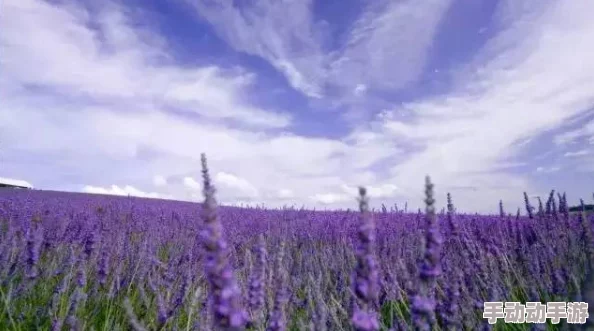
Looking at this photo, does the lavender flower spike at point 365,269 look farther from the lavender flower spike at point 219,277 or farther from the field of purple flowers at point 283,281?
the lavender flower spike at point 219,277

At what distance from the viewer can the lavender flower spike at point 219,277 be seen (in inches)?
36.4

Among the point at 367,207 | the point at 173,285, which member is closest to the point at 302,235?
the point at 173,285

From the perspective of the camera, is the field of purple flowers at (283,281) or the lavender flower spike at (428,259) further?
the lavender flower spike at (428,259)

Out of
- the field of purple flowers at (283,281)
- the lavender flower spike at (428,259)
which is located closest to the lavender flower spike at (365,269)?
the field of purple flowers at (283,281)

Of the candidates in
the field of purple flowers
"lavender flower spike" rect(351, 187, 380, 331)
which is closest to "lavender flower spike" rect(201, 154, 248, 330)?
the field of purple flowers

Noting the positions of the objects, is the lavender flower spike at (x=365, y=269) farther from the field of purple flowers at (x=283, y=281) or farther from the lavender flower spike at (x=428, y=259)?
the lavender flower spike at (x=428, y=259)

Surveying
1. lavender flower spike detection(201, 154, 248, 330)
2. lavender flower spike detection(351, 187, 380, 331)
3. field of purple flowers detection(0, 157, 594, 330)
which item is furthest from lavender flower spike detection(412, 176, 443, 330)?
lavender flower spike detection(201, 154, 248, 330)

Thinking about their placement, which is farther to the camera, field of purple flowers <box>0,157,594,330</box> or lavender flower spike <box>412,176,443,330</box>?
lavender flower spike <box>412,176,443,330</box>

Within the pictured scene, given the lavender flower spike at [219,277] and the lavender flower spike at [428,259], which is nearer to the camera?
the lavender flower spike at [219,277]

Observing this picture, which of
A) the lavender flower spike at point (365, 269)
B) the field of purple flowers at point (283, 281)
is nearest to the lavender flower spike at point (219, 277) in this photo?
the field of purple flowers at point (283, 281)

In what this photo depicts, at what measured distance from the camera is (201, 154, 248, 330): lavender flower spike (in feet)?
3.04

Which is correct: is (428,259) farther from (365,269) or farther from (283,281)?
(283,281)

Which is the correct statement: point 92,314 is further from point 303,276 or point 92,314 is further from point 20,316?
point 303,276

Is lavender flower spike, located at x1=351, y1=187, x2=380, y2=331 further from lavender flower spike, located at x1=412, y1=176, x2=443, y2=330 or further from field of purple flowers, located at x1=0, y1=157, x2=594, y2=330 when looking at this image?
lavender flower spike, located at x1=412, y1=176, x2=443, y2=330
